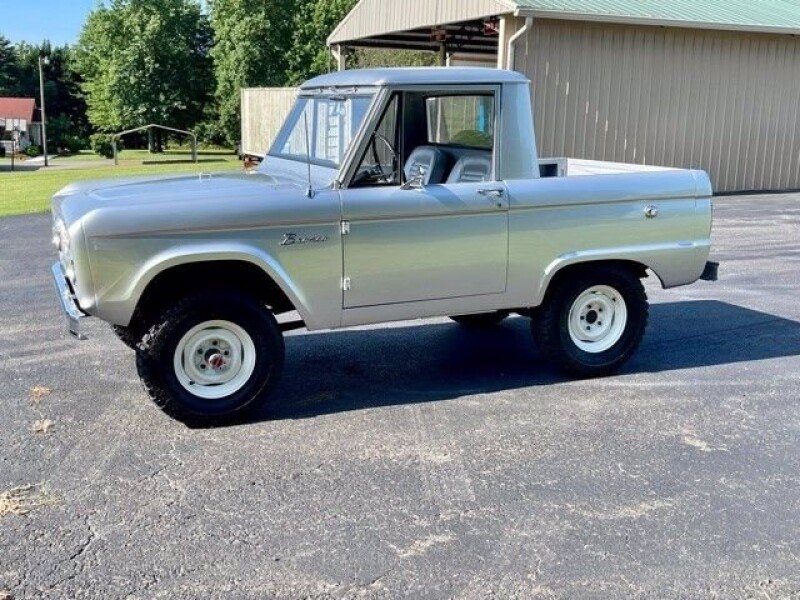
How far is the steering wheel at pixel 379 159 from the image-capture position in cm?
552

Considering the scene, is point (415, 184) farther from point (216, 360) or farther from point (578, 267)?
point (216, 360)

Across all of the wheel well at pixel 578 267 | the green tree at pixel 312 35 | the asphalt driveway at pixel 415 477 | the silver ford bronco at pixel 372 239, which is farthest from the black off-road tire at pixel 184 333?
the green tree at pixel 312 35

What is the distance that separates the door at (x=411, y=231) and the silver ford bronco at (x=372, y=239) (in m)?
0.01

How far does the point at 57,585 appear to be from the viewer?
344 centimetres

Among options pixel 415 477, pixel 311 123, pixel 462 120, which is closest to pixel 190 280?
pixel 311 123

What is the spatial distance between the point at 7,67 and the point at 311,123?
76251 mm

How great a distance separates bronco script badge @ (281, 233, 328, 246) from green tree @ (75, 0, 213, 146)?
46848 millimetres

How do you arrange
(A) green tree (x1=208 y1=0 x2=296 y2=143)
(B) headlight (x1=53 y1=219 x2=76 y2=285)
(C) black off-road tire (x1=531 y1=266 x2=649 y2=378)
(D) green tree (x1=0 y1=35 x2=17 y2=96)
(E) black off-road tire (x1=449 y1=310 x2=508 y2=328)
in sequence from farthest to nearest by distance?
(D) green tree (x1=0 y1=35 x2=17 y2=96), (A) green tree (x1=208 y1=0 x2=296 y2=143), (E) black off-road tire (x1=449 y1=310 x2=508 y2=328), (C) black off-road tire (x1=531 y1=266 x2=649 y2=378), (B) headlight (x1=53 y1=219 x2=76 y2=285)

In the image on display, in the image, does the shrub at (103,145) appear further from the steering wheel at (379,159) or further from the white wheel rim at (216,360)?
the white wheel rim at (216,360)

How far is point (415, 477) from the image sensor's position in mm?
4508

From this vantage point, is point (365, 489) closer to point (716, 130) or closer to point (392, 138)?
point (392, 138)

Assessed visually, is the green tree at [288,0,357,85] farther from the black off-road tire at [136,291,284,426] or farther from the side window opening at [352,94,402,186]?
the black off-road tire at [136,291,284,426]

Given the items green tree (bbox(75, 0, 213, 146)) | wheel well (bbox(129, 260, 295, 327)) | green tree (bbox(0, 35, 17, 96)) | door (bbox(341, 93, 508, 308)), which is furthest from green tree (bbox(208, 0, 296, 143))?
wheel well (bbox(129, 260, 295, 327))

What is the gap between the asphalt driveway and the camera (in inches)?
140
